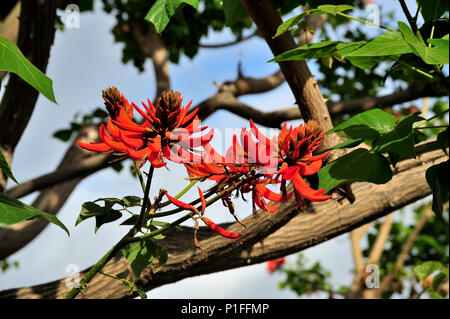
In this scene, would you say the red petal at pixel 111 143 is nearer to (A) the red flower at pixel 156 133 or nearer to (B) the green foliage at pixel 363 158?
(A) the red flower at pixel 156 133

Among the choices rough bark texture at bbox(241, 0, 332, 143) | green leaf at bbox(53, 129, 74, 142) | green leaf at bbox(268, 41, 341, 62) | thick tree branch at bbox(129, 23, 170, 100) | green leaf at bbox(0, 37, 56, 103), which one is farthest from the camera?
thick tree branch at bbox(129, 23, 170, 100)

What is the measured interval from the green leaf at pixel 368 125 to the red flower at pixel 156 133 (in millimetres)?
269

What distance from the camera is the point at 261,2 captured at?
1497 mm

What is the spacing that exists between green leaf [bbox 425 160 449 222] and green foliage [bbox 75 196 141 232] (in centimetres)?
54

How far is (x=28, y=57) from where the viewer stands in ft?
6.25

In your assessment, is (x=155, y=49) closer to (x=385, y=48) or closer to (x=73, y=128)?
(x=73, y=128)

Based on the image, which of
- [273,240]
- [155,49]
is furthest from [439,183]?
[155,49]

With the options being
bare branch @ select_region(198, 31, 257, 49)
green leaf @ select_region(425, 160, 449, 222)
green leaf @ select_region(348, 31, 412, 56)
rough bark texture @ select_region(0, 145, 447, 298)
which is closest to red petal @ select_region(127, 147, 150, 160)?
green leaf @ select_region(348, 31, 412, 56)

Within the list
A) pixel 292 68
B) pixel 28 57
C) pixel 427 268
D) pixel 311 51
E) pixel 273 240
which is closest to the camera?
pixel 311 51

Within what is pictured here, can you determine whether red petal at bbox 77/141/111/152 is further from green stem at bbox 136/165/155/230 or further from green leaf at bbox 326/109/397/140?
green leaf at bbox 326/109/397/140

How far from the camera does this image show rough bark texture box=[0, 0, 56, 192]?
6.26ft

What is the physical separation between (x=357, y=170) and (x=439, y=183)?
0.46ft

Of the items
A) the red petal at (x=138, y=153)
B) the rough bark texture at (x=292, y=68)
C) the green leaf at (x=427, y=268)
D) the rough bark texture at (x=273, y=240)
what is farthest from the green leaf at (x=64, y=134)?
the red petal at (x=138, y=153)
